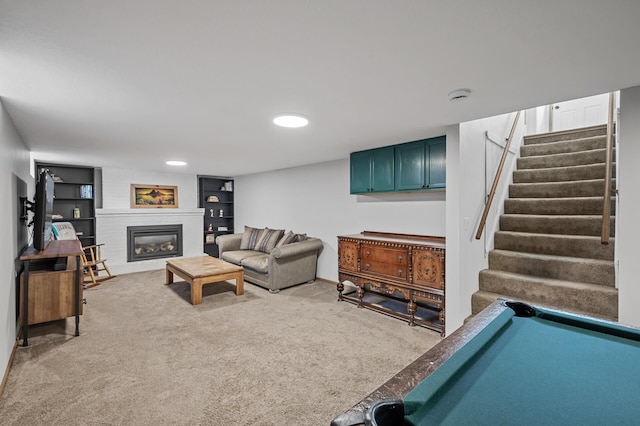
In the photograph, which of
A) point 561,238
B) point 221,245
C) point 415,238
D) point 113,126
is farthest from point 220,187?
point 561,238

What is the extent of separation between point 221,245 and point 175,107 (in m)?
4.17

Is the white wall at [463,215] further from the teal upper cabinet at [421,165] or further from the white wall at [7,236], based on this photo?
the white wall at [7,236]

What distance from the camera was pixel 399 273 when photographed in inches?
138

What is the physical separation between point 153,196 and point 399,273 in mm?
5730

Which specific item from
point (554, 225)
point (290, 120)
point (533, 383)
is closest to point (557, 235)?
point (554, 225)

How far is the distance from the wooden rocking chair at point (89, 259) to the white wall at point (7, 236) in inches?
80.6

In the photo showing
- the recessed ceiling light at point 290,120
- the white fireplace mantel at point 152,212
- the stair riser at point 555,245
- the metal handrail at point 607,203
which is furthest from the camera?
the white fireplace mantel at point 152,212

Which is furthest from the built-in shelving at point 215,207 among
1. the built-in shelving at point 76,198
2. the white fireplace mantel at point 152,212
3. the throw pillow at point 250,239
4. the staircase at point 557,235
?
the staircase at point 557,235

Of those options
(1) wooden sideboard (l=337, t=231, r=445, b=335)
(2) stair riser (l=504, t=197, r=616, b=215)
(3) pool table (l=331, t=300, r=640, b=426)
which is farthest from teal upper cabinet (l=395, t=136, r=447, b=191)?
(3) pool table (l=331, t=300, r=640, b=426)

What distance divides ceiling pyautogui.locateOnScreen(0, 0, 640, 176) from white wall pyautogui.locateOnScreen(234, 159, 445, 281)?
1.45 meters

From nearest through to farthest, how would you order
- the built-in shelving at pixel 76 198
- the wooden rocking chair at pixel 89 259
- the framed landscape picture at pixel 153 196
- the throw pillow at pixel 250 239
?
the wooden rocking chair at pixel 89 259 → the built-in shelving at pixel 76 198 → the throw pillow at pixel 250 239 → the framed landscape picture at pixel 153 196

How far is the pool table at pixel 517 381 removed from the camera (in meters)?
0.83

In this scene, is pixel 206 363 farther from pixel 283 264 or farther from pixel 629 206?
pixel 629 206

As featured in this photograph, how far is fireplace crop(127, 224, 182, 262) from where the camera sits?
617 cm
